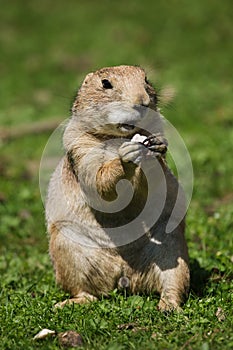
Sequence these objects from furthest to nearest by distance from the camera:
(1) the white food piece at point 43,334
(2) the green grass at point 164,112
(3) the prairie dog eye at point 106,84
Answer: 1. (3) the prairie dog eye at point 106,84
2. (2) the green grass at point 164,112
3. (1) the white food piece at point 43,334

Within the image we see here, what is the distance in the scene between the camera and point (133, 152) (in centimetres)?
411

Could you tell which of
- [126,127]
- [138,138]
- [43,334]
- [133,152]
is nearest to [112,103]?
[126,127]

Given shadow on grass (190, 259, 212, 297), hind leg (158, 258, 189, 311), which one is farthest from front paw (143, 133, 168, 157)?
shadow on grass (190, 259, 212, 297)

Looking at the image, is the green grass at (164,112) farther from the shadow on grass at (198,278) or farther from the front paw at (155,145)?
the front paw at (155,145)

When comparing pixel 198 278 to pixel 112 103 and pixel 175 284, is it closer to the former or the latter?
pixel 175 284

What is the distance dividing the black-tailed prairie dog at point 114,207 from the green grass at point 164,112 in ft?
0.56

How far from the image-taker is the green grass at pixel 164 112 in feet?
13.3

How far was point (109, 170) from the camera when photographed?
167 inches

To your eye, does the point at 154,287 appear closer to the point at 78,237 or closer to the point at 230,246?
the point at 78,237

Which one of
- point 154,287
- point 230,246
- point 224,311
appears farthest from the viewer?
point 230,246

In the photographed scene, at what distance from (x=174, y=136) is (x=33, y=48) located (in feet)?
29.5

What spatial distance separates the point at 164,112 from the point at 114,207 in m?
3.45

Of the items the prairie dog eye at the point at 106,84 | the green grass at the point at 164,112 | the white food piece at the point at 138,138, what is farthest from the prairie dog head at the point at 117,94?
the green grass at the point at 164,112

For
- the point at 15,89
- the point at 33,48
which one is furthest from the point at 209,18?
the point at 15,89
